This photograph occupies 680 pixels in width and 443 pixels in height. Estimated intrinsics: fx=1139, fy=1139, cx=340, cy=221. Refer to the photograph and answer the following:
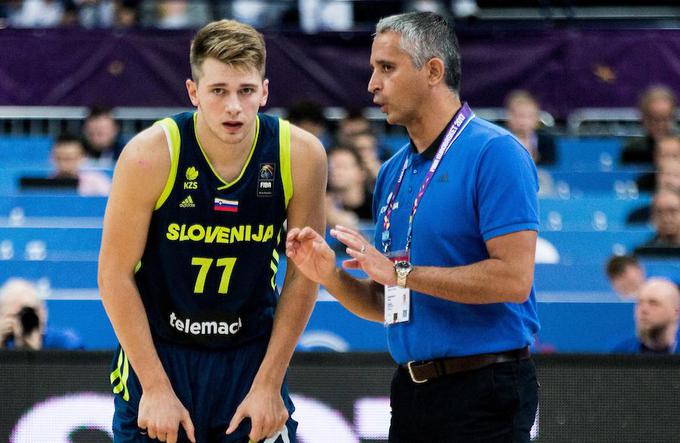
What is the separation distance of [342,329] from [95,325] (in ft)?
4.89

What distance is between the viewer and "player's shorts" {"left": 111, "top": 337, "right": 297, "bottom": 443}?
3.82 meters

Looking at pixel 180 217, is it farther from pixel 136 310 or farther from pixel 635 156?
pixel 635 156

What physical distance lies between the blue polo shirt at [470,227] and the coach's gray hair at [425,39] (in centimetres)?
22

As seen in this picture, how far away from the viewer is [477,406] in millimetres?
3650

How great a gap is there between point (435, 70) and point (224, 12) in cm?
775

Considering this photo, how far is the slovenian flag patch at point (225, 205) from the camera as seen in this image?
3758 millimetres

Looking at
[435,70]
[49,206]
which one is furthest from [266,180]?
[49,206]

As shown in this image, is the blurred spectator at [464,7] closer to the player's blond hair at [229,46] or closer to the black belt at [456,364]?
the player's blond hair at [229,46]

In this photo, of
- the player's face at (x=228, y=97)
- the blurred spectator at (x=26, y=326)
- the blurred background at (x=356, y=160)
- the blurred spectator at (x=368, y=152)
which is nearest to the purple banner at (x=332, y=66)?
the blurred background at (x=356, y=160)

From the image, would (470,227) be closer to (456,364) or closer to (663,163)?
(456,364)

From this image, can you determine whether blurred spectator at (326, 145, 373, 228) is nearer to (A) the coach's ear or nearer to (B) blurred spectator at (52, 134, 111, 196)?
(B) blurred spectator at (52, 134, 111, 196)

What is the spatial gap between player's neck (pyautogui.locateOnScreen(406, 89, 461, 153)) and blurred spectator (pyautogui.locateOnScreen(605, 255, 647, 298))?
3.62 meters

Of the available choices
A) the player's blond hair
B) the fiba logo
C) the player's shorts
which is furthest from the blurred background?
the player's blond hair

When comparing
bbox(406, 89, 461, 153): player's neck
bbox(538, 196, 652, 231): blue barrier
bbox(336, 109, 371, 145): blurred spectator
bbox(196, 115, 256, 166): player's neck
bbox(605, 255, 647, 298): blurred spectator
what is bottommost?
bbox(605, 255, 647, 298): blurred spectator
